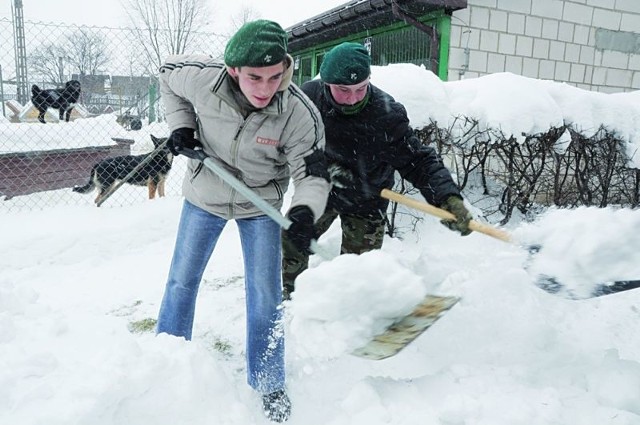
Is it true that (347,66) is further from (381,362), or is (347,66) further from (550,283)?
(381,362)

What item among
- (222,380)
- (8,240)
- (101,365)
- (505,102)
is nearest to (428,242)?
(505,102)

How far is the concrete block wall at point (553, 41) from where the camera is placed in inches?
278

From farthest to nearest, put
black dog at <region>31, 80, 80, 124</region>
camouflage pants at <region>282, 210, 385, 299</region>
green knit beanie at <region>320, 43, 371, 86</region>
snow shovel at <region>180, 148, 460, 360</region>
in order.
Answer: black dog at <region>31, 80, 80, 124</region> → camouflage pants at <region>282, 210, 385, 299</region> → green knit beanie at <region>320, 43, 371, 86</region> → snow shovel at <region>180, 148, 460, 360</region>

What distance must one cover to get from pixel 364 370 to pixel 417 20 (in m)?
6.11

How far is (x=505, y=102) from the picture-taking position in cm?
461

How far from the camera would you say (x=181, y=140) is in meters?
2.13

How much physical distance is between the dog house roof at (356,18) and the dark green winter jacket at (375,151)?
4.54m

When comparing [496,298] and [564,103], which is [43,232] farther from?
[564,103]

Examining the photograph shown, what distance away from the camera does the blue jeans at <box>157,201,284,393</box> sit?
213cm

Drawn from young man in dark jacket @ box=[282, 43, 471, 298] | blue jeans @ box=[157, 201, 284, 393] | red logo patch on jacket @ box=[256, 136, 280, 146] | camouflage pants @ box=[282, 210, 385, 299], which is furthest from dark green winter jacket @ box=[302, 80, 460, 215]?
blue jeans @ box=[157, 201, 284, 393]

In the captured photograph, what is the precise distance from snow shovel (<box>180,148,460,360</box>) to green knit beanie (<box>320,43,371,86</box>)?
730 mm

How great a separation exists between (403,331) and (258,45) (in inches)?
48.3

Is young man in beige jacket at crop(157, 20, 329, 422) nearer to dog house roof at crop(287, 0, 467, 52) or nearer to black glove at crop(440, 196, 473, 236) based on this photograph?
black glove at crop(440, 196, 473, 236)

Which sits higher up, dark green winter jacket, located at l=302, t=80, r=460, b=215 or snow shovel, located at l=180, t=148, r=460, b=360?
dark green winter jacket, located at l=302, t=80, r=460, b=215
